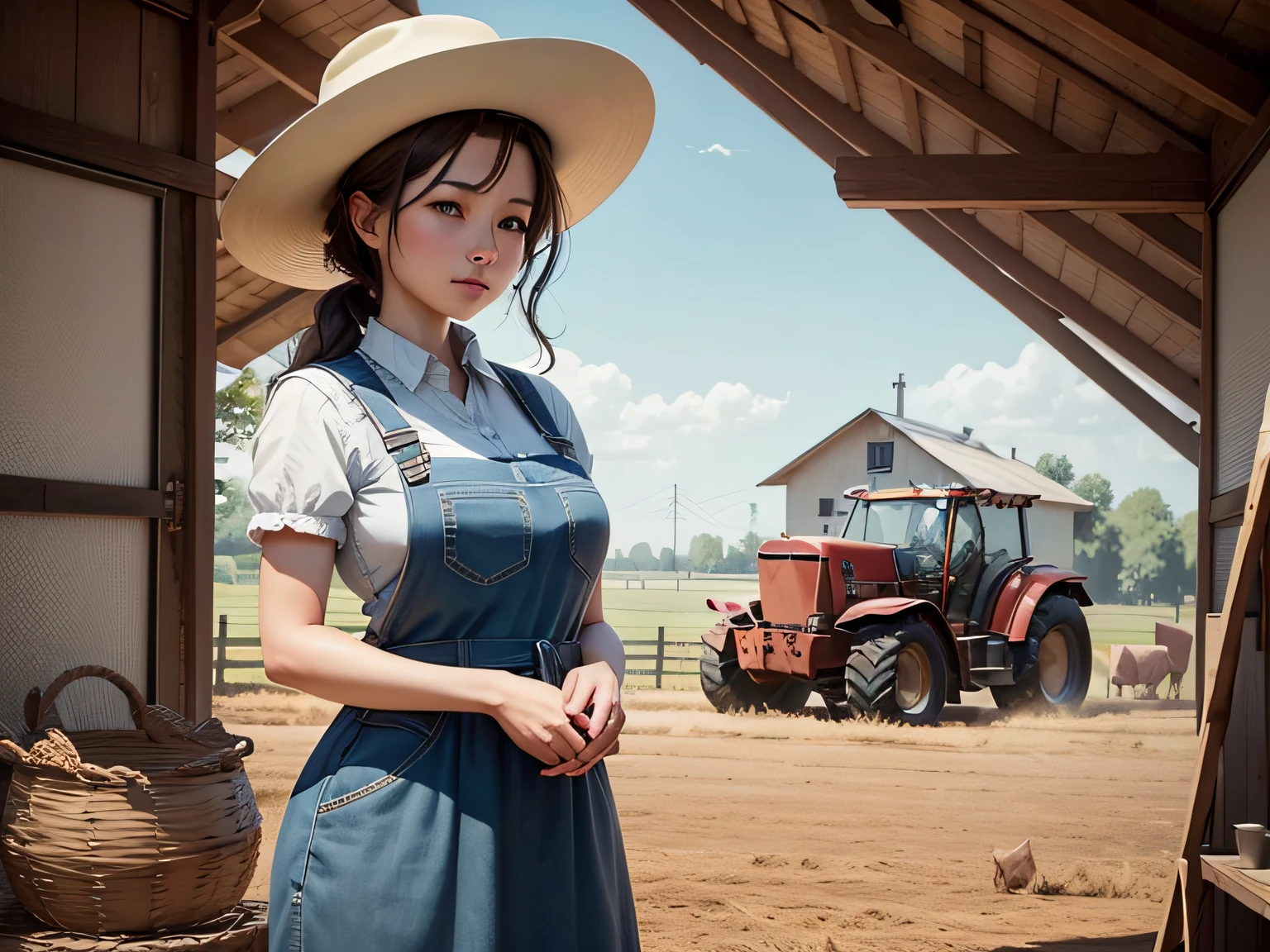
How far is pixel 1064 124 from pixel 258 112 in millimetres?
3550

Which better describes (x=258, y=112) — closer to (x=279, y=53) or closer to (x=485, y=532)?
(x=279, y=53)

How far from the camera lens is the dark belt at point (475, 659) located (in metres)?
1.07

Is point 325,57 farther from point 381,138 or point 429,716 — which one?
point 429,716

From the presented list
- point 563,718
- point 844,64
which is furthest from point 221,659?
point 563,718

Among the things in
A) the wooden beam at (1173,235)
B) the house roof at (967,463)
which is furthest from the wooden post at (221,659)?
the wooden beam at (1173,235)

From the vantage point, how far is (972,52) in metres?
4.14

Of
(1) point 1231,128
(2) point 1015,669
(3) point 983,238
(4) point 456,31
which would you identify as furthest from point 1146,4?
(2) point 1015,669

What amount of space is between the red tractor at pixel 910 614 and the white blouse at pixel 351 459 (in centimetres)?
866

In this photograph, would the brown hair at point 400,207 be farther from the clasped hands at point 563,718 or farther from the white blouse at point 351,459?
the clasped hands at point 563,718

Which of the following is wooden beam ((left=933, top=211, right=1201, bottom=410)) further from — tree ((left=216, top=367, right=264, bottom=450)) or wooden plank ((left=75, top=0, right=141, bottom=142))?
tree ((left=216, top=367, right=264, bottom=450))

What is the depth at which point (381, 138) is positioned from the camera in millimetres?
1212

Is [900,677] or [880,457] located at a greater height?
[880,457]

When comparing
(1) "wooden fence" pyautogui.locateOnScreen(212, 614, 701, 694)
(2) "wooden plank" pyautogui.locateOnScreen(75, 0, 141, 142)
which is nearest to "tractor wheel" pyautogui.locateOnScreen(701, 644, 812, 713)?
(1) "wooden fence" pyautogui.locateOnScreen(212, 614, 701, 694)

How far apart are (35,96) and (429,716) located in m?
2.21
